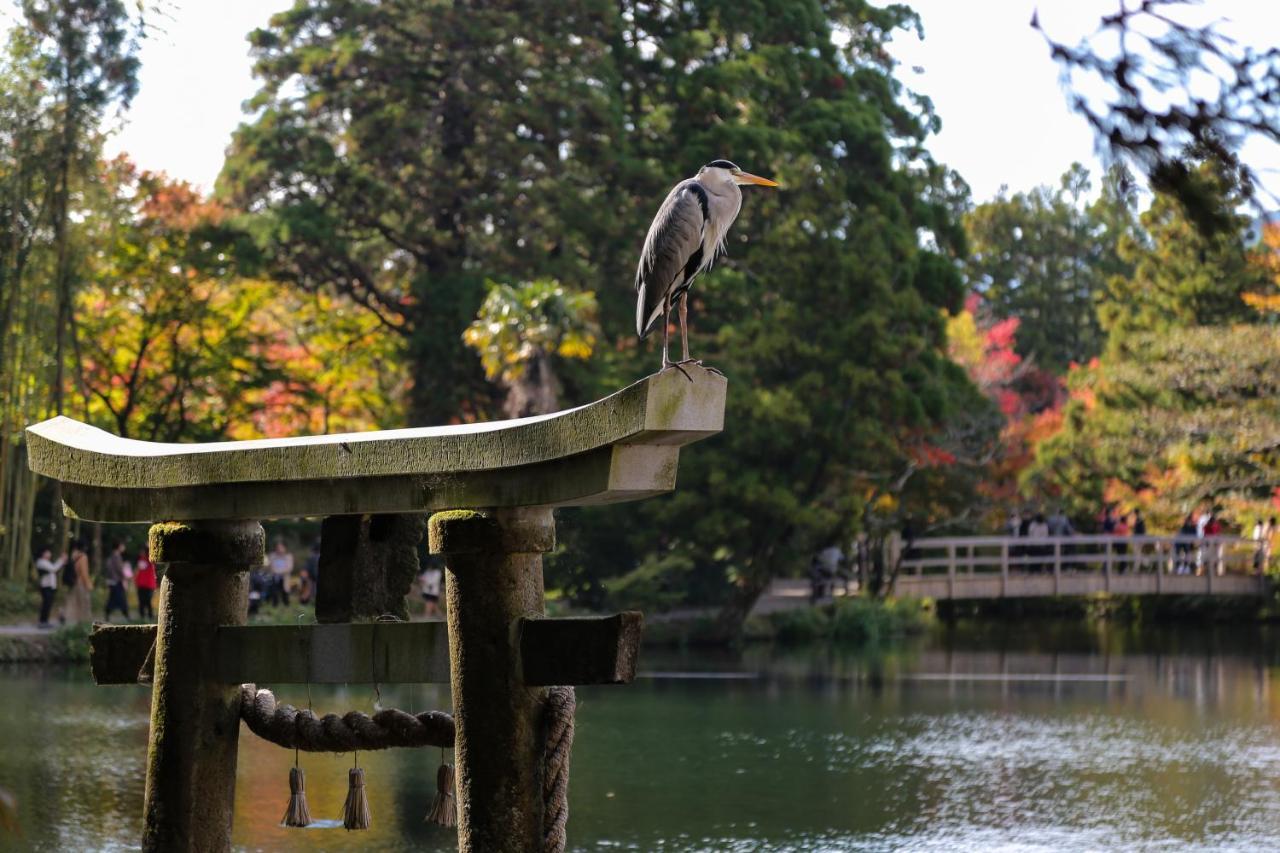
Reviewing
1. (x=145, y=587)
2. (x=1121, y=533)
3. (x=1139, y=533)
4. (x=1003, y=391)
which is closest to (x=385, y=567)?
(x=145, y=587)

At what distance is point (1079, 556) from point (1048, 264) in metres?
16.4

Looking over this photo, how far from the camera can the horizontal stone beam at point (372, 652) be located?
5.39 meters

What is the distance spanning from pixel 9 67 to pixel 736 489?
10.8m

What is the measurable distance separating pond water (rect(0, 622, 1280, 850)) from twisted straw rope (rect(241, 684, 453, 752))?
5160 millimetres

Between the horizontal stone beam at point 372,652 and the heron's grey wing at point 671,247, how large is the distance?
0.97 metres

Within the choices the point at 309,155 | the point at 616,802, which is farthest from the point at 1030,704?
the point at 309,155

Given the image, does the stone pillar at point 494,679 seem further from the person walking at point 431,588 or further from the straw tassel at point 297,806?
the person walking at point 431,588

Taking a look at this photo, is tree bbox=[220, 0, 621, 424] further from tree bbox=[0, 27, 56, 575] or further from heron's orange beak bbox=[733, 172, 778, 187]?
heron's orange beak bbox=[733, 172, 778, 187]

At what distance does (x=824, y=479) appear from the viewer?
27688 millimetres

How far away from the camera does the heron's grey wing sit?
5777mm

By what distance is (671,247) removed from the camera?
579cm

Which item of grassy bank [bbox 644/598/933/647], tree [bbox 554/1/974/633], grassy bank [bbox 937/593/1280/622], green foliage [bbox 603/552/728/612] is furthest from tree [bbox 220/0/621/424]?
grassy bank [bbox 937/593/1280/622]

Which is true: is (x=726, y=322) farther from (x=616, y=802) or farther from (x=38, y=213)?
(x=616, y=802)

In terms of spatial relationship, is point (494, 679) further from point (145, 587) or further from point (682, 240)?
point (145, 587)
